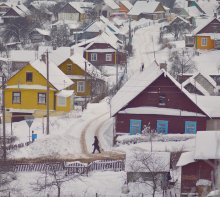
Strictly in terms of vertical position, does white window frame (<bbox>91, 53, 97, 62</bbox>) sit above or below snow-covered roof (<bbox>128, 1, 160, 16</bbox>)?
below

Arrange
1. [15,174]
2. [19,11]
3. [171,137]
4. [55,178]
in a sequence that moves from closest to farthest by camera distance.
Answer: [55,178]
[15,174]
[171,137]
[19,11]

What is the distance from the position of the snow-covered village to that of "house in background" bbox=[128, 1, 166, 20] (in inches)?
981

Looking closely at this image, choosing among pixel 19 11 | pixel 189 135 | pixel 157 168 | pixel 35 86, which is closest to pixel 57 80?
pixel 35 86

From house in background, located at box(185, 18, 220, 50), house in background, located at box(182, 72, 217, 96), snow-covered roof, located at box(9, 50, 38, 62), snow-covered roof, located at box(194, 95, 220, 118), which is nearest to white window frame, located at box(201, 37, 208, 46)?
house in background, located at box(185, 18, 220, 50)

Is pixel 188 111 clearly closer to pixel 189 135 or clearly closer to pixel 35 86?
pixel 189 135

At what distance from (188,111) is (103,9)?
65289 mm

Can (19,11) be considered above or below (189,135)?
above

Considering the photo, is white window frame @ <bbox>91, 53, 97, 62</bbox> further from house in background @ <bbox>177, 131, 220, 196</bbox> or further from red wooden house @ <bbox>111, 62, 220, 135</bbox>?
house in background @ <bbox>177, 131, 220, 196</bbox>

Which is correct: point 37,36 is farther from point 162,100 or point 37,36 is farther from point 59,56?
point 162,100

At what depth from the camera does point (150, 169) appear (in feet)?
72.0

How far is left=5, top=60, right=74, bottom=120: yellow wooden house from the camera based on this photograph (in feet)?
125

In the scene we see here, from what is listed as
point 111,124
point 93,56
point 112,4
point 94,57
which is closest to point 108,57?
point 94,57

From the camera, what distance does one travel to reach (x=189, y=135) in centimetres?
3055

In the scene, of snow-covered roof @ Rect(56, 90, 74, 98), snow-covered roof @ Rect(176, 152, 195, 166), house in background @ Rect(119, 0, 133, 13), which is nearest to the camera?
snow-covered roof @ Rect(176, 152, 195, 166)
